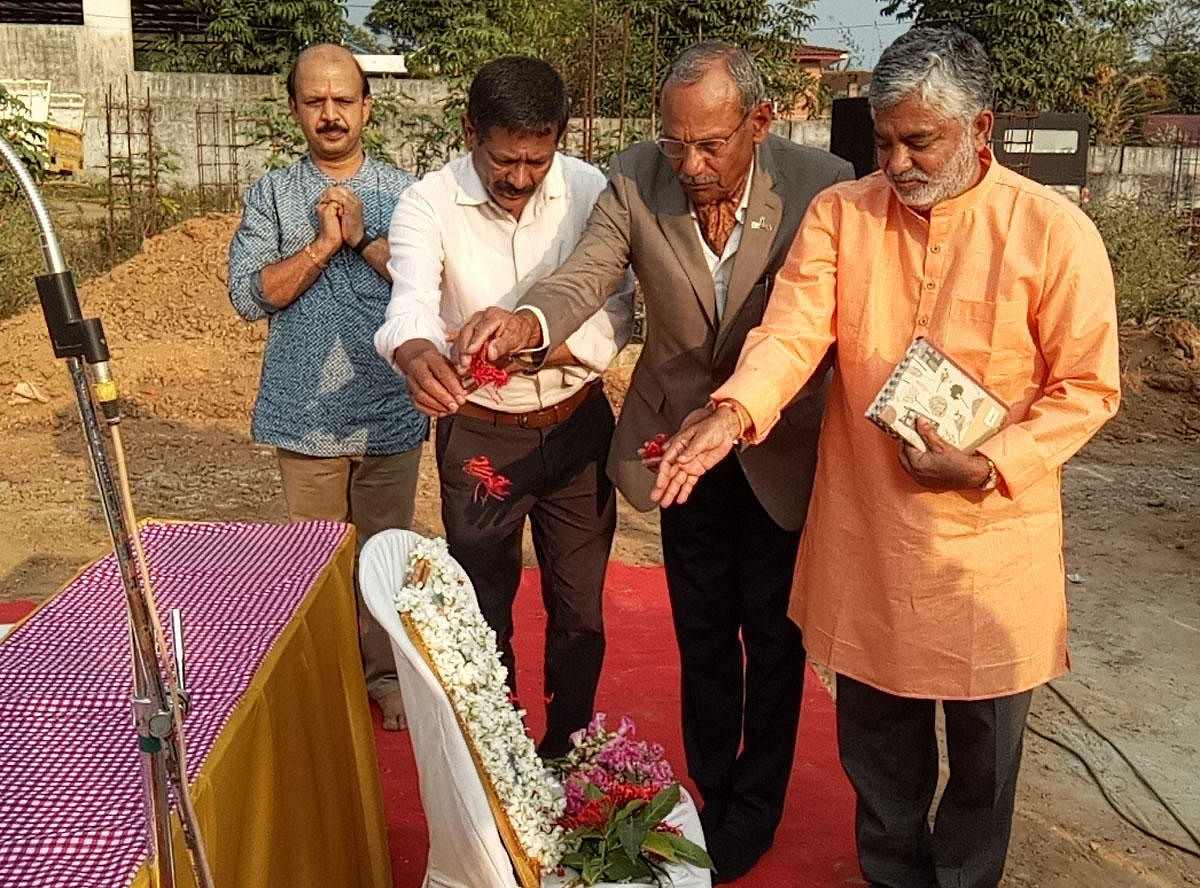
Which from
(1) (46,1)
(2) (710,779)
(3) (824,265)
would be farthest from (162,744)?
(1) (46,1)

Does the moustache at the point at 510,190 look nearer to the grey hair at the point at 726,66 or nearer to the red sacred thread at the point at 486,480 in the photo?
the grey hair at the point at 726,66

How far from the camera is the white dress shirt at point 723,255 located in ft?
9.37

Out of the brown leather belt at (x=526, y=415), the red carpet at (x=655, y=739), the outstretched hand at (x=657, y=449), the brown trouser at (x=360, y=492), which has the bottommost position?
the red carpet at (x=655, y=739)

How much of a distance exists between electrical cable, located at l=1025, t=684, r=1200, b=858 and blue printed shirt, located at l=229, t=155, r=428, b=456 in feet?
7.88

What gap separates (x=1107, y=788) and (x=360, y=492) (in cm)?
242

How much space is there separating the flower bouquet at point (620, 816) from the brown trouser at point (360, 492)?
Result: 1.21 meters

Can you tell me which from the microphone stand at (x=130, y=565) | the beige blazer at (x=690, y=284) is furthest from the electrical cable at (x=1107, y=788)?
the microphone stand at (x=130, y=565)

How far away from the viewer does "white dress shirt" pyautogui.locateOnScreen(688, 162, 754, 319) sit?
286cm

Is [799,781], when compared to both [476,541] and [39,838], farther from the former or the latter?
[39,838]

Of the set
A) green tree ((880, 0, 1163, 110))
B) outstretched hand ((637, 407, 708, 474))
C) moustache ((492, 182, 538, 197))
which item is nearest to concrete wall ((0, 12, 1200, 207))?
green tree ((880, 0, 1163, 110))

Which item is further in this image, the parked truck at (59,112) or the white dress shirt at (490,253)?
the parked truck at (59,112)

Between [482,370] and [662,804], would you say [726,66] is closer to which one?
[482,370]

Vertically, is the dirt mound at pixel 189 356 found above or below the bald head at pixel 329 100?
below

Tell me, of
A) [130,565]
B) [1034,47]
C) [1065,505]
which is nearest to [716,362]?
[130,565]
